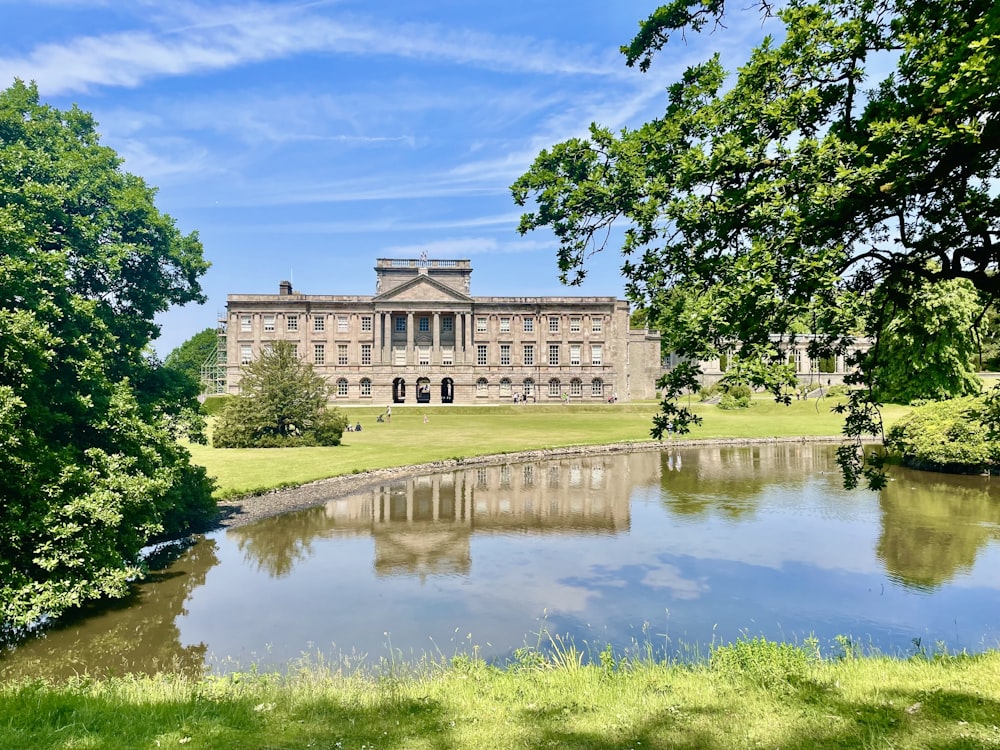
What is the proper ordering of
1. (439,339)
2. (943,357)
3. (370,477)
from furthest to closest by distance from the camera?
(439,339) → (943,357) → (370,477)

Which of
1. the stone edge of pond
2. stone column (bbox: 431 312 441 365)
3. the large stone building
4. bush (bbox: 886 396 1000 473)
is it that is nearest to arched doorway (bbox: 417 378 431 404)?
the large stone building

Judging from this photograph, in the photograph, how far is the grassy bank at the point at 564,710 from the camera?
586 centimetres

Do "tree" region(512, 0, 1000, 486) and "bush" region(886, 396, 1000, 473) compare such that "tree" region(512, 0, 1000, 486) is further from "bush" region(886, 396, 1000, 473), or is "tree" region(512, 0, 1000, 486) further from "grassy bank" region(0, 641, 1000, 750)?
"bush" region(886, 396, 1000, 473)

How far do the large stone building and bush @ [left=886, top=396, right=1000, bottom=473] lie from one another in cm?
4870

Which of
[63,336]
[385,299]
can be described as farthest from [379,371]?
[63,336]

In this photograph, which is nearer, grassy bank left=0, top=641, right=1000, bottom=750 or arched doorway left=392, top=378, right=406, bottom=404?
grassy bank left=0, top=641, right=1000, bottom=750

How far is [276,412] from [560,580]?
26545 mm

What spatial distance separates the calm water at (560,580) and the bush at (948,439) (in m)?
3.68

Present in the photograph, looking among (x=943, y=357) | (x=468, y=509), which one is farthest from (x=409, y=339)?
(x=468, y=509)

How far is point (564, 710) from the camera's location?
265 inches

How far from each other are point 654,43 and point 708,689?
832 centimetres

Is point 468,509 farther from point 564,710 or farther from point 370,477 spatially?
point 564,710

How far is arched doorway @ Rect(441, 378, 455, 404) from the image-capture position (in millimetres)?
78812

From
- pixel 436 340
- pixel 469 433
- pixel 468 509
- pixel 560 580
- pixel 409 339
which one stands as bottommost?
pixel 560 580
